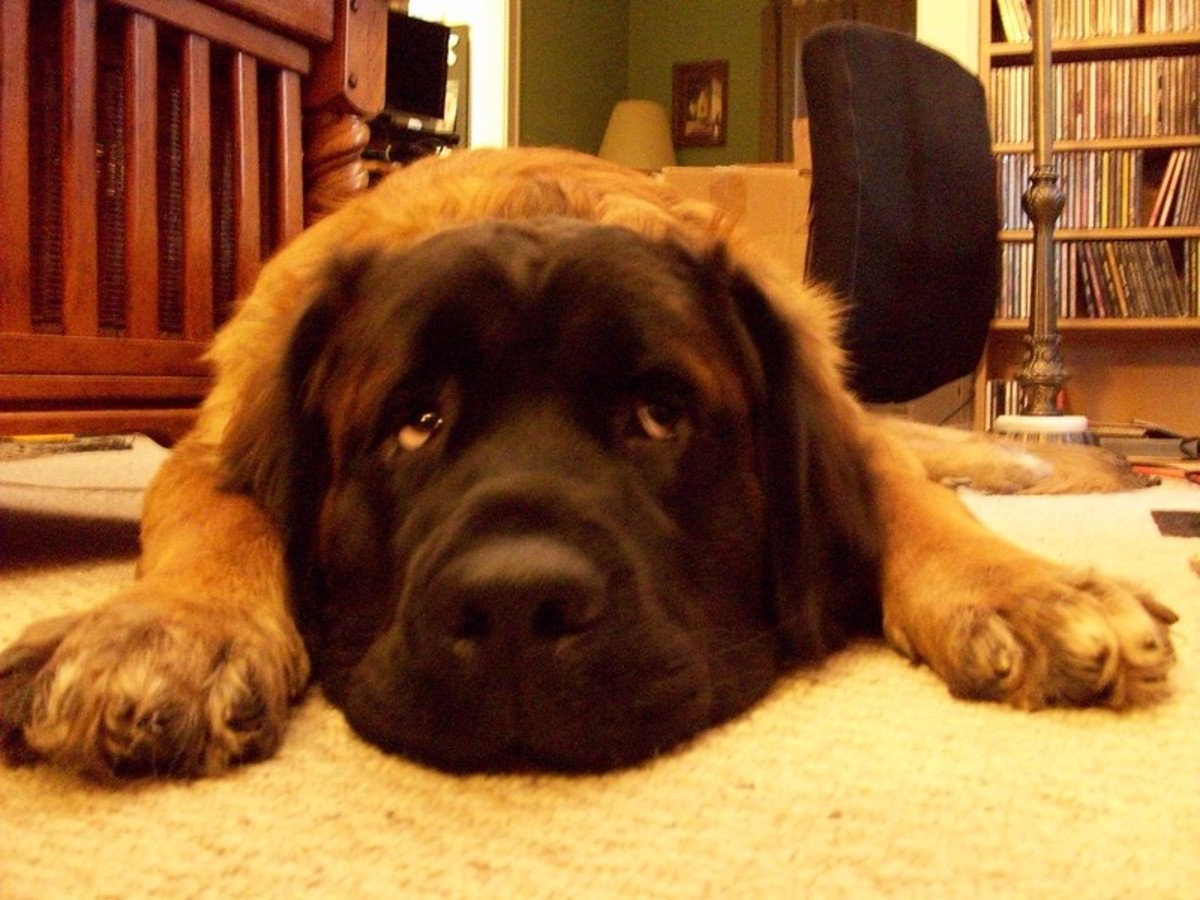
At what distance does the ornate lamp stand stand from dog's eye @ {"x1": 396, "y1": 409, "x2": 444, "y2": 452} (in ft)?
10.1

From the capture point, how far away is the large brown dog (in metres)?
0.88

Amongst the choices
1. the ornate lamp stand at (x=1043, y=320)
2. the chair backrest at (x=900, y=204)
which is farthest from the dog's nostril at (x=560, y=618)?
the ornate lamp stand at (x=1043, y=320)

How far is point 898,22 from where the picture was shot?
8086 mm

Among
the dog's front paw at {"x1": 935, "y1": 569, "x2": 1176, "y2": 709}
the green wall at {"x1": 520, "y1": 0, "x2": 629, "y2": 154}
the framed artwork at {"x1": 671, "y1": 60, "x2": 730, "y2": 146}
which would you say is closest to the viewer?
the dog's front paw at {"x1": 935, "y1": 569, "x2": 1176, "y2": 709}

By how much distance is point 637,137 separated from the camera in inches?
314

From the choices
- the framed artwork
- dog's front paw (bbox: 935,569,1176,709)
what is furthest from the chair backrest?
the framed artwork

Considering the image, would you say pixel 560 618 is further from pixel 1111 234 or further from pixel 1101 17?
pixel 1101 17

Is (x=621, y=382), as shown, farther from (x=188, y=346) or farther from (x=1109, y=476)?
(x=1109, y=476)

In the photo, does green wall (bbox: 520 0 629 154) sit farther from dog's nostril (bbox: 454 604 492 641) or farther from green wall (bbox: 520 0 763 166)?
dog's nostril (bbox: 454 604 492 641)

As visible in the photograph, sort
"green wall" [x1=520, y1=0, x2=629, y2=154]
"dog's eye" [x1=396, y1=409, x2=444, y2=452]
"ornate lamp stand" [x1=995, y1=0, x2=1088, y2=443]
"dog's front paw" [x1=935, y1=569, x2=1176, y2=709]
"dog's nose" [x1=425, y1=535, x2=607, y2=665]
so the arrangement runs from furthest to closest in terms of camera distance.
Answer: "green wall" [x1=520, y1=0, x2=629, y2=154] < "ornate lamp stand" [x1=995, y1=0, x2=1088, y2=443] < "dog's eye" [x1=396, y1=409, x2=444, y2=452] < "dog's front paw" [x1=935, y1=569, x2=1176, y2=709] < "dog's nose" [x1=425, y1=535, x2=607, y2=665]

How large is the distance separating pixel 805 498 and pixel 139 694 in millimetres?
687

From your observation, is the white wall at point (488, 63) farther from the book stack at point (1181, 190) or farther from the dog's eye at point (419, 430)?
the dog's eye at point (419, 430)

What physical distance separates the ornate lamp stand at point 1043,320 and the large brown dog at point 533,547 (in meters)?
2.57

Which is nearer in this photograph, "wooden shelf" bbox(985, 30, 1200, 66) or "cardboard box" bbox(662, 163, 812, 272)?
"cardboard box" bbox(662, 163, 812, 272)
